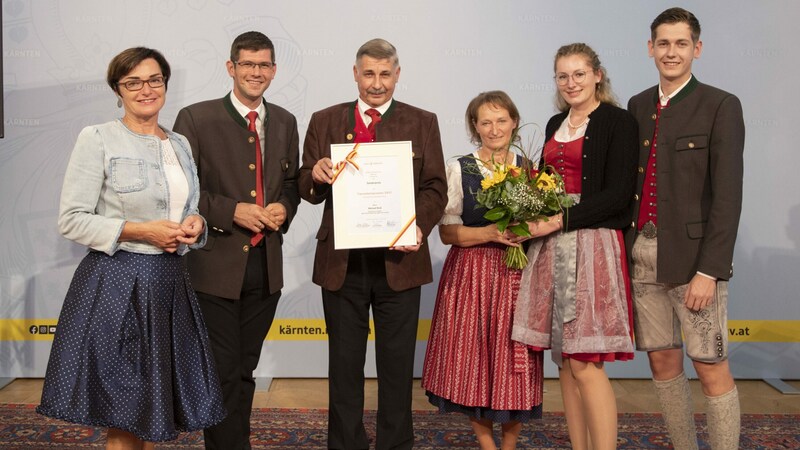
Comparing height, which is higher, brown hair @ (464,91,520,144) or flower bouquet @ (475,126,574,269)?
brown hair @ (464,91,520,144)

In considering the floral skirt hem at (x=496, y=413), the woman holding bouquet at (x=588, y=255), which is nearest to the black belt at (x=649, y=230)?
the woman holding bouquet at (x=588, y=255)

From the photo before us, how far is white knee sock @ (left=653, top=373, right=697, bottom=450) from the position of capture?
3148 millimetres

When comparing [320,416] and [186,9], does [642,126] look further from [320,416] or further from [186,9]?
[186,9]

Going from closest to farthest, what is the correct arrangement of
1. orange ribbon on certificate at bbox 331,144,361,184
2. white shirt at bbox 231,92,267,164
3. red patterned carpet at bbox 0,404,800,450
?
orange ribbon on certificate at bbox 331,144,361,184 < white shirt at bbox 231,92,267,164 < red patterned carpet at bbox 0,404,800,450

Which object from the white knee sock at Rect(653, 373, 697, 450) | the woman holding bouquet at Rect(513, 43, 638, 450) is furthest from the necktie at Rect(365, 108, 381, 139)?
the white knee sock at Rect(653, 373, 697, 450)

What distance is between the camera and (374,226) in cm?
291

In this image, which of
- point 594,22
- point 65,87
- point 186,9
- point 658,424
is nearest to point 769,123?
point 594,22

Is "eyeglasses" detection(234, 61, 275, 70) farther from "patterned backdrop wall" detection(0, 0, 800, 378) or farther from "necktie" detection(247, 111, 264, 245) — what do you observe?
"patterned backdrop wall" detection(0, 0, 800, 378)

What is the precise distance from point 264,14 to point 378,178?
223cm

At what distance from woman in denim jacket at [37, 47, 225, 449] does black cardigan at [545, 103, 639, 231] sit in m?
1.42

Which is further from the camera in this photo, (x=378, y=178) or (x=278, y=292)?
(x=278, y=292)

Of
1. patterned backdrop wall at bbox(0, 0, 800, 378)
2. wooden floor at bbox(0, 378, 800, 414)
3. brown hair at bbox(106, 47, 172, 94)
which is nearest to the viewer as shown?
brown hair at bbox(106, 47, 172, 94)

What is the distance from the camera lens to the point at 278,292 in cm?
324

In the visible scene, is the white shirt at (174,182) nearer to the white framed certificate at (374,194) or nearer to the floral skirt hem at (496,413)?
the white framed certificate at (374,194)
